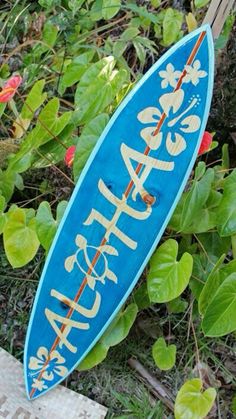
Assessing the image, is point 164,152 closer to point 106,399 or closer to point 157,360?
point 157,360

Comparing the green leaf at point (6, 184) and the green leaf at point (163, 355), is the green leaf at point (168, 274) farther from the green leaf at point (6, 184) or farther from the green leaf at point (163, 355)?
the green leaf at point (6, 184)

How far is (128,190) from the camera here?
3.42 feet

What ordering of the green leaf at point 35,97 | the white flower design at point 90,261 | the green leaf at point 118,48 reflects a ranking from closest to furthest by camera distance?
the white flower design at point 90,261, the green leaf at point 35,97, the green leaf at point 118,48

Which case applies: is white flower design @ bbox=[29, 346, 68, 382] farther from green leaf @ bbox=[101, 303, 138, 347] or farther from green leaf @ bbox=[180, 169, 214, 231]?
green leaf @ bbox=[180, 169, 214, 231]

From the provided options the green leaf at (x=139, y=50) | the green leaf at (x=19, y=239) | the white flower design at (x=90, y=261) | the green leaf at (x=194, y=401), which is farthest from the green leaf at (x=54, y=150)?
the green leaf at (x=194, y=401)

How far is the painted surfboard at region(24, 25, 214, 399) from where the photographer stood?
996 millimetres

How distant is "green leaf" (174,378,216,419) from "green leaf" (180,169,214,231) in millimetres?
320

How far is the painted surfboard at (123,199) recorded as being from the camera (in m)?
1.00

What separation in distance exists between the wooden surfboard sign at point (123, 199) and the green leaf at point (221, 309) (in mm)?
144

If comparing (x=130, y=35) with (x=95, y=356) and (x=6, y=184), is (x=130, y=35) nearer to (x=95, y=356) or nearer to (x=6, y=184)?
(x=6, y=184)

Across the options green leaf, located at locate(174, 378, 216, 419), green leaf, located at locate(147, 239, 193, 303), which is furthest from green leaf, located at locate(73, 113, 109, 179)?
green leaf, located at locate(174, 378, 216, 419)

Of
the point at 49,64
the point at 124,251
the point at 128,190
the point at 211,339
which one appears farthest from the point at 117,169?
the point at 49,64

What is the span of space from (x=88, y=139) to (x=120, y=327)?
381 millimetres

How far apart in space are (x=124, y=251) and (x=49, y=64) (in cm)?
87
